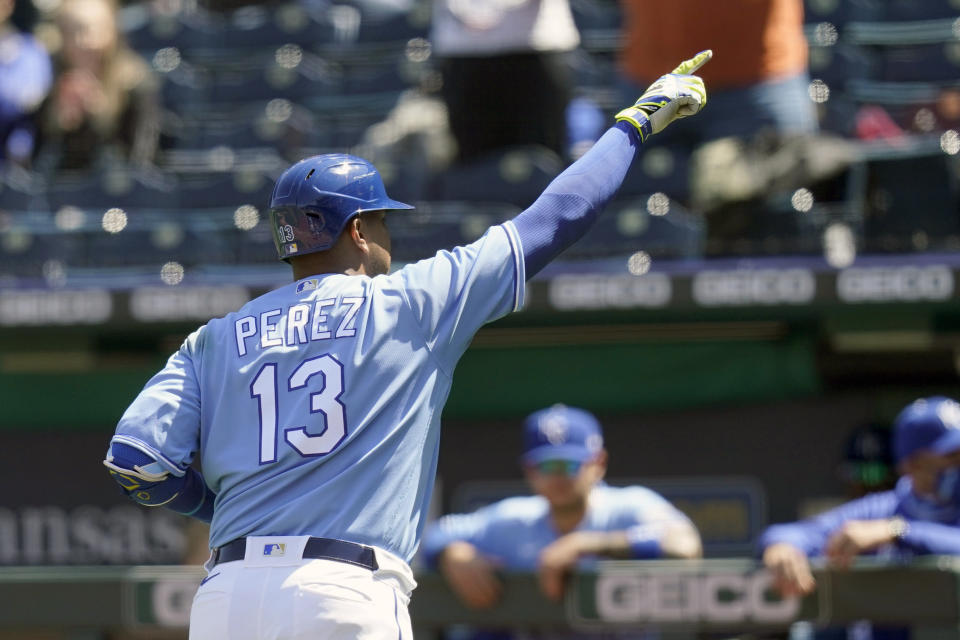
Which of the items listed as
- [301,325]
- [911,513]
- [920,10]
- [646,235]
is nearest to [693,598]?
[911,513]

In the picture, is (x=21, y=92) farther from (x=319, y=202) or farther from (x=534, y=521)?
(x=319, y=202)

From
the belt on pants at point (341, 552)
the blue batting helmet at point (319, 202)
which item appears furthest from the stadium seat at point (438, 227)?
the belt on pants at point (341, 552)

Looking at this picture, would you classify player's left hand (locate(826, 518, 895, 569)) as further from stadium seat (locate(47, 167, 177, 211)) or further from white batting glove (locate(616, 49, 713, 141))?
stadium seat (locate(47, 167, 177, 211))

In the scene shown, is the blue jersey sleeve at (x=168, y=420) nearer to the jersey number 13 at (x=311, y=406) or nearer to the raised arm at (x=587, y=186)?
the jersey number 13 at (x=311, y=406)

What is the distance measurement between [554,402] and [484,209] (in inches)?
31.0

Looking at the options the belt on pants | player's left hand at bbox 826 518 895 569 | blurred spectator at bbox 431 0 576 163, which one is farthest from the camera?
blurred spectator at bbox 431 0 576 163

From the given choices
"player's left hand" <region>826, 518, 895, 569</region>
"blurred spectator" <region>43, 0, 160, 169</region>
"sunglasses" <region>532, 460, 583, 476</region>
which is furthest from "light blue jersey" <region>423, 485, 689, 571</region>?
"blurred spectator" <region>43, 0, 160, 169</region>

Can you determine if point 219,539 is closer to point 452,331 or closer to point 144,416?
point 144,416

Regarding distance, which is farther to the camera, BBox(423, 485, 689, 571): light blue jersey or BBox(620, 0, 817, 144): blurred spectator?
BBox(620, 0, 817, 144): blurred spectator

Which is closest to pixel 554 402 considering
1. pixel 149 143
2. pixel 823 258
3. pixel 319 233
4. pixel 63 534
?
pixel 823 258

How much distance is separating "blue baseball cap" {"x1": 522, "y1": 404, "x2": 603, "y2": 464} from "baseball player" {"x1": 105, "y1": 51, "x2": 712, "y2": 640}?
1.69 meters

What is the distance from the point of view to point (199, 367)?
99.1 inches

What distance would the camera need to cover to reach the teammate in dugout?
337 cm

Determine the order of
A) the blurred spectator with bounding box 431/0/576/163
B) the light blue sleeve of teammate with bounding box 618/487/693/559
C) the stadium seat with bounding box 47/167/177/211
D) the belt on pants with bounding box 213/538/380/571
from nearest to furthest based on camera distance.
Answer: the belt on pants with bounding box 213/538/380/571, the light blue sleeve of teammate with bounding box 618/487/693/559, the blurred spectator with bounding box 431/0/576/163, the stadium seat with bounding box 47/167/177/211
